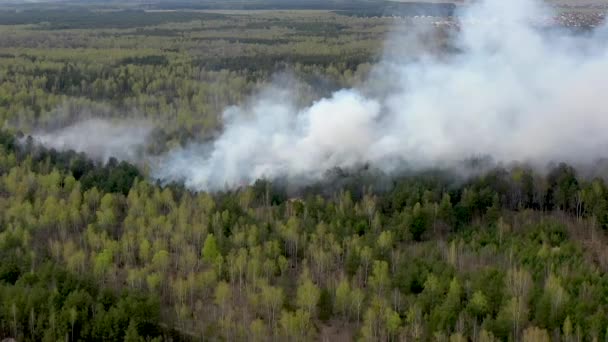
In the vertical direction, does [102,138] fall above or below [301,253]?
above

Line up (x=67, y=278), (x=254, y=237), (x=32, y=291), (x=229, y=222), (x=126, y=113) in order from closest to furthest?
(x=32, y=291)
(x=67, y=278)
(x=254, y=237)
(x=229, y=222)
(x=126, y=113)

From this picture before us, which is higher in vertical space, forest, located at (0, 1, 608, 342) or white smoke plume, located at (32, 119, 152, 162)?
white smoke plume, located at (32, 119, 152, 162)

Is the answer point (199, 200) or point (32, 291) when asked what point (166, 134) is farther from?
point (32, 291)

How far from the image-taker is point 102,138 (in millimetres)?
88750

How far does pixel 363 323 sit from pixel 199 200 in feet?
72.9

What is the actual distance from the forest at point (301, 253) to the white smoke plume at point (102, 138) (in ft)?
8.14

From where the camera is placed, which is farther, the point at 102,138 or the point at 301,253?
the point at 102,138

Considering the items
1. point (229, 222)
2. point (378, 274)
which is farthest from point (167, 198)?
point (378, 274)

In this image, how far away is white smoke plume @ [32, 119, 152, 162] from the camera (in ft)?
264

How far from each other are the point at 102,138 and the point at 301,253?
44.2m

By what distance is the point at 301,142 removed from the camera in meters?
74.5

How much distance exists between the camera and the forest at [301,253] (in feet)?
133

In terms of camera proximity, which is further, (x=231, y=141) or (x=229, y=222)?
(x=231, y=141)

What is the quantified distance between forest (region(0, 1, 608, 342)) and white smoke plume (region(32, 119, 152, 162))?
2.48 metres
